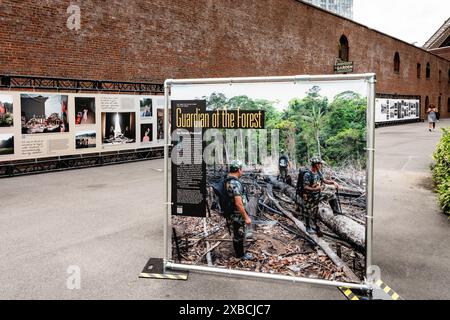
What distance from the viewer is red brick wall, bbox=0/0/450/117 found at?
1379 centimetres

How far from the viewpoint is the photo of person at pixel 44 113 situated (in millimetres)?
12766

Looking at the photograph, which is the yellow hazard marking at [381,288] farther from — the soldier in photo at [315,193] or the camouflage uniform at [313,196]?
A: the camouflage uniform at [313,196]

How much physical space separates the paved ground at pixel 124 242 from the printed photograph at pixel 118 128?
3508mm

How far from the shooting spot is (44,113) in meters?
13.2

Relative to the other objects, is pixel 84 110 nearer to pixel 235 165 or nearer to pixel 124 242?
pixel 124 242

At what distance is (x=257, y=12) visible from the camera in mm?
25391

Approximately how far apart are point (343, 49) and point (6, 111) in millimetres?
29562

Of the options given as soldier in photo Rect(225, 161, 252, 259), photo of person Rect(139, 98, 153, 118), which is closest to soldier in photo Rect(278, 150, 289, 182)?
soldier in photo Rect(225, 161, 252, 259)

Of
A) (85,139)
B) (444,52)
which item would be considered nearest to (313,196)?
(85,139)

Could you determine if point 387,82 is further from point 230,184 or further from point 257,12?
point 230,184

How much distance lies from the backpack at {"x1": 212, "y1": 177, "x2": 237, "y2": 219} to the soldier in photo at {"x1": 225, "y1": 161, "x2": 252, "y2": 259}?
13mm

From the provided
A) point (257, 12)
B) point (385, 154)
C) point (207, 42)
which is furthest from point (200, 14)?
point (385, 154)

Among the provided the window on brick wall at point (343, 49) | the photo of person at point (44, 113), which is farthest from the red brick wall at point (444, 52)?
the photo of person at point (44, 113)

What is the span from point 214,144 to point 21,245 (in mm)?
3608
